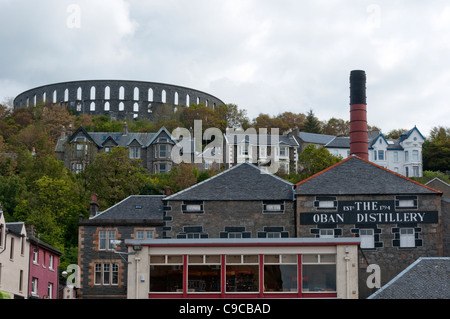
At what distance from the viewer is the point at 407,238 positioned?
4512 centimetres

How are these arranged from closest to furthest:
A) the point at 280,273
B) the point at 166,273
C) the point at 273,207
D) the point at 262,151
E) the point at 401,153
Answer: the point at 280,273 < the point at 166,273 < the point at 273,207 < the point at 401,153 < the point at 262,151

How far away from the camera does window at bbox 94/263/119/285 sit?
165 ft

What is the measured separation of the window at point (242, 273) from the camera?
107 ft

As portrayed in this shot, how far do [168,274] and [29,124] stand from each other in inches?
3841

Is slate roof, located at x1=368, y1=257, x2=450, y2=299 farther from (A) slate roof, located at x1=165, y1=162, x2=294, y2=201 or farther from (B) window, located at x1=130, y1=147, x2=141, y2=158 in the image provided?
(B) window, located at x1=130, y1=147, x2=141, y2=158

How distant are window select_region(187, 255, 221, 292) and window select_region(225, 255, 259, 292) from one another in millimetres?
498

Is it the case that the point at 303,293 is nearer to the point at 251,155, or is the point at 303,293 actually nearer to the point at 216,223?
the point at 216,223

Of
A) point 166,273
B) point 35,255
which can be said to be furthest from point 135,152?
point 166,273

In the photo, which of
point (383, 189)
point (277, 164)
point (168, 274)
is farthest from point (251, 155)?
point (168, 274)

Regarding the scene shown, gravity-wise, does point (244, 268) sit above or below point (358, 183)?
below

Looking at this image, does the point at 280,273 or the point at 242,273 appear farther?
the point at 242,273

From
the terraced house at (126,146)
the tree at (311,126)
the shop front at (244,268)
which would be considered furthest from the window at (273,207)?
the tree at (311,126)

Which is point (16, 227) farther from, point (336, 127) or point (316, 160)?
point (336, 127)

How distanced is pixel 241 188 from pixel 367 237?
844cm
